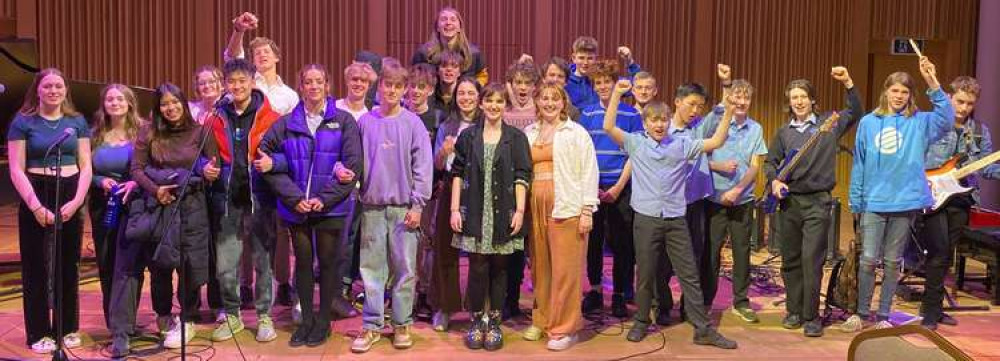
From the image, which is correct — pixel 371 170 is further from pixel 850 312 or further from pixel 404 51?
pixel 404 51

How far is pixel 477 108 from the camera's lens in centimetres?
497

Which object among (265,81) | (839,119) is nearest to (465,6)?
(265,81)

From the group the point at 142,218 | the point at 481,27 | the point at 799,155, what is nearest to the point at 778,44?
the point at 481,27

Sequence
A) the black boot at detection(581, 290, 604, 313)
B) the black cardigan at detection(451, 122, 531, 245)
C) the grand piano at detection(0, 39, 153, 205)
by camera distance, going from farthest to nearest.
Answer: the grand piano at detection(0, 39, 153, 205) < the black boot at detection(581, 290, 604, 313) < the black cardigan at detection(451, 122, 531, 245)

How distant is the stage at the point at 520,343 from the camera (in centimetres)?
457

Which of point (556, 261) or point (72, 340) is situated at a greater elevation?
point (556, 261)

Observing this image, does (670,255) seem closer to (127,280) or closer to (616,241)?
(616,241)

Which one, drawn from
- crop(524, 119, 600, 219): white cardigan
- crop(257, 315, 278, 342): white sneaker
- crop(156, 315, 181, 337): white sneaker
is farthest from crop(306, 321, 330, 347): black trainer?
crop(524, 119, 600, 219): white cardigan

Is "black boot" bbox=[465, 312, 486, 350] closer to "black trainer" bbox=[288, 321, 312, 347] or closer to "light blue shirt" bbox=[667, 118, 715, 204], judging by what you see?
"black trainer" bbox=[288, 321, 312, 347]

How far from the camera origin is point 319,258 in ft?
15.1

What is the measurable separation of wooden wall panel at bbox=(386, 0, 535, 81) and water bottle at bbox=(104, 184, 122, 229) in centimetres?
557

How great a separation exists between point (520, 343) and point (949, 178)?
2822 mm

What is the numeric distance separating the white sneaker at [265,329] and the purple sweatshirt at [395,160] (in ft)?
2.85

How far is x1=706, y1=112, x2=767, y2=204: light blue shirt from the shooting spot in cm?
511
